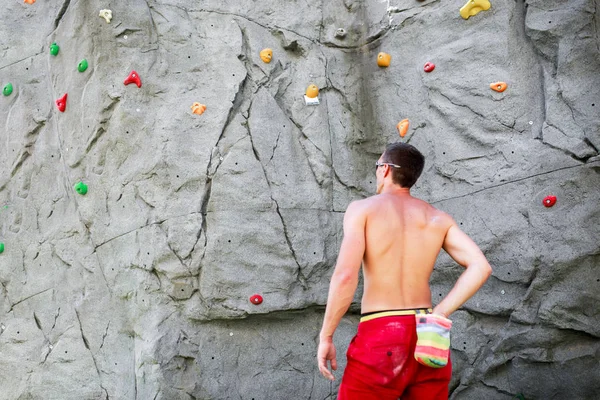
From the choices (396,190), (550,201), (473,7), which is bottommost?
(550,201)

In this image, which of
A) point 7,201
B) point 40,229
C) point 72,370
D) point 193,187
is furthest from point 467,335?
point 7,201

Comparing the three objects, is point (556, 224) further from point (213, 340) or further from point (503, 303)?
point (213, 340)

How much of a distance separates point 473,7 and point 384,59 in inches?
26.7

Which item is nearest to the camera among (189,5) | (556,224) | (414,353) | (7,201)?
(414,353)

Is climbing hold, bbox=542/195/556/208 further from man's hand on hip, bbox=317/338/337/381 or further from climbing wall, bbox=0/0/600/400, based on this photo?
man's hand on hip, bbox=317/338/337/381

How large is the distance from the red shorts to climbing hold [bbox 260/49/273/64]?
7.53 ft

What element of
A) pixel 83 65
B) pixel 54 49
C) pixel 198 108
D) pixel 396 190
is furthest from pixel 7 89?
pixel 396 190

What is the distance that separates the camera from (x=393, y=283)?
3297 mm

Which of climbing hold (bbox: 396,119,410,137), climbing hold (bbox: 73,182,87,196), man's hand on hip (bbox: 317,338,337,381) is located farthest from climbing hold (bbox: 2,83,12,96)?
man's hand on hip (bbox: 317,338,337,381)

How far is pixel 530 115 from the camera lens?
15.0 ft

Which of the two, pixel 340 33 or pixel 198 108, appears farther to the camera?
pixel 340 33

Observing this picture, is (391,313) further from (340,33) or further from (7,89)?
(7,89)

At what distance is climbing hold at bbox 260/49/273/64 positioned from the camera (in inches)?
196

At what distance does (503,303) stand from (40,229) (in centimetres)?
309
